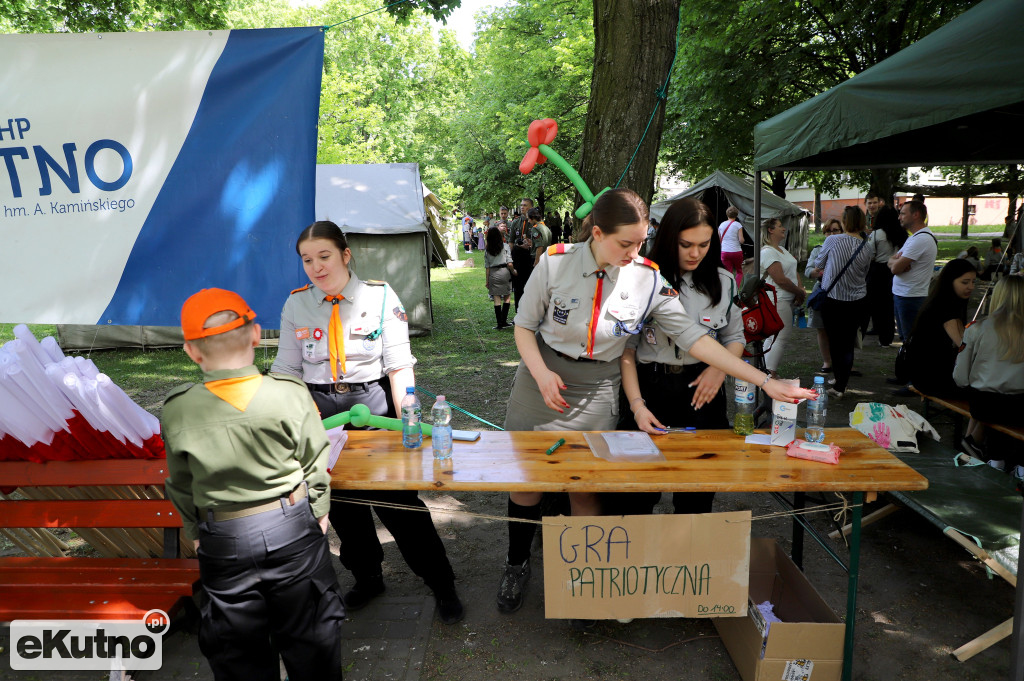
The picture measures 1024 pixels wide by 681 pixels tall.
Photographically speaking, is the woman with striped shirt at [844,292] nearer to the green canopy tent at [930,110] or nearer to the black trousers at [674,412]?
the green canopy tent at [930,110]

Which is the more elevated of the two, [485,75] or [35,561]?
[485,75]

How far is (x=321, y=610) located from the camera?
84.0 inches

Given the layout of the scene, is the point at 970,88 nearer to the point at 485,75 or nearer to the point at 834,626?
the point at 834,626

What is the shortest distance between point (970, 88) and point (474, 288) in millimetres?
13447

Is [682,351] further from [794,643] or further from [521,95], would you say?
[521,95]

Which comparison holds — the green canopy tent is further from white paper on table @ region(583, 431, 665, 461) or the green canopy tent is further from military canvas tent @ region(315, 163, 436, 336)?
military canvas tent @ region(315, 163, 436, 336)

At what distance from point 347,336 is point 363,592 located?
4.07 ft

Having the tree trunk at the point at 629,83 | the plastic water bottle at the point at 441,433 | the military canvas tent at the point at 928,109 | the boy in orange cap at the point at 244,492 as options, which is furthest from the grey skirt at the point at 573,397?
the military canvas tent at the point at 928,109

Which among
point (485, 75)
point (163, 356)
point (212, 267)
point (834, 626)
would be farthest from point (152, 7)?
point (485, 75)

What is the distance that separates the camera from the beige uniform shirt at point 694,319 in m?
2.98

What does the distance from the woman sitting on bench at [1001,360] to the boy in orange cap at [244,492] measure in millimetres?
3838

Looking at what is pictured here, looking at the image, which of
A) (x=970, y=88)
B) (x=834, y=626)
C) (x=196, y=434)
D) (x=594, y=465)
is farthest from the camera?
(x=970, y=88)

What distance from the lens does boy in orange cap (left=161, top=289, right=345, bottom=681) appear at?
76.8 inches

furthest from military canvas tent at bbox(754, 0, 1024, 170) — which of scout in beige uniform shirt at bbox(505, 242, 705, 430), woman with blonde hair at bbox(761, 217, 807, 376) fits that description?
scout in beige uniform shirt at bbox(505, 242, 705, 430)
